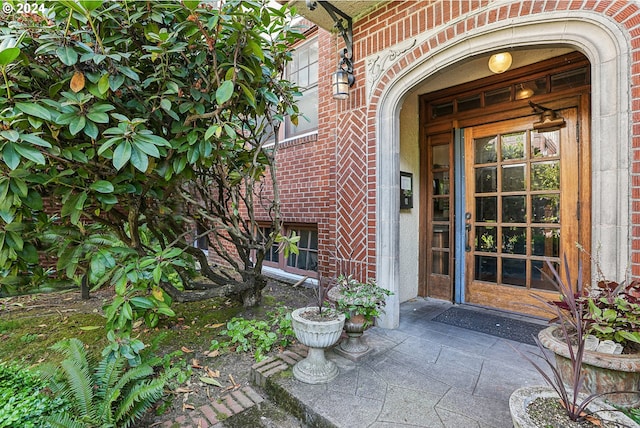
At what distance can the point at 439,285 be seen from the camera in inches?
149

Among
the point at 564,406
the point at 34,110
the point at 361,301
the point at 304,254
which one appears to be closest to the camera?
the point at 564,406

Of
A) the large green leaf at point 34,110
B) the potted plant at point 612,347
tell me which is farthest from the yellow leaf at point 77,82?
the potted plant at point 612,347

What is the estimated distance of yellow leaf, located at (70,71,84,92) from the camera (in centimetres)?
184

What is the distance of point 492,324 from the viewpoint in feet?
9.84

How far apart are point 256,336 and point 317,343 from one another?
0.92 meters

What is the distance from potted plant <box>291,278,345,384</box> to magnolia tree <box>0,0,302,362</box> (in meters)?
0.93

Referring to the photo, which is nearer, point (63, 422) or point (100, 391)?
point (63, 422)

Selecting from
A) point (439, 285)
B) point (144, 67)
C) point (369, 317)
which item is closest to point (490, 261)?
point (439, 285)

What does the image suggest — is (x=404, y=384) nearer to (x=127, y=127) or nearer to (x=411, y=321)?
(x=411, y=321)

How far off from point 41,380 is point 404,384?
2.35 m


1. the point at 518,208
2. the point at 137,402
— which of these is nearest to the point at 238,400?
the point at 137,402

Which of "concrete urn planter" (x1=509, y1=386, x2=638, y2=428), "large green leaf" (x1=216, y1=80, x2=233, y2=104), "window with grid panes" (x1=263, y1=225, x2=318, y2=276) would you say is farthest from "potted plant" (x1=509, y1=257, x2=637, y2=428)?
"window with grid panes" (x1=263, y1=225, x2=318, y2=276)

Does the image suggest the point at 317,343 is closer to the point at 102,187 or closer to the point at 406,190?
A: the point at 102,187

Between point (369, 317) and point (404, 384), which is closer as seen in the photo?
point (404, 384)
